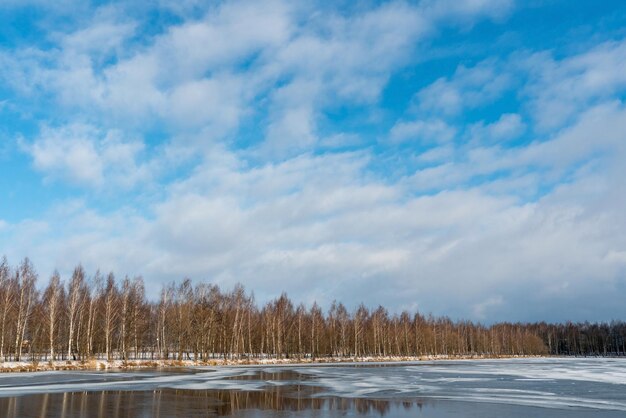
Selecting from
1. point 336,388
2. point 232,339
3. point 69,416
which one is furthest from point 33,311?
point 69,416

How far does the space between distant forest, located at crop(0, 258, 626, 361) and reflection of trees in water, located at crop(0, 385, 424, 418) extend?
3566cm

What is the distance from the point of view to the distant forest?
67.4 meters

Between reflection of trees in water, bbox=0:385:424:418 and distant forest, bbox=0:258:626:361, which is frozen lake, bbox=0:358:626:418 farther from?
distant forest, bbox=0:258:626:361

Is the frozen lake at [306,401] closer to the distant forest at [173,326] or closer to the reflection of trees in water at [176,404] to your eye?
the reflection of trees in water at [176,404]

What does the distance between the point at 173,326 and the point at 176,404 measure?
63716 millimetres

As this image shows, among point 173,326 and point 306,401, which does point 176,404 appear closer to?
point 306,401

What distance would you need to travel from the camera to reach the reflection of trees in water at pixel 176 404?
17.7 meters

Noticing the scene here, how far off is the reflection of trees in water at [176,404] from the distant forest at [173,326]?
1404 inches

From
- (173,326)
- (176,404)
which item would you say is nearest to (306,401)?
(176,404)

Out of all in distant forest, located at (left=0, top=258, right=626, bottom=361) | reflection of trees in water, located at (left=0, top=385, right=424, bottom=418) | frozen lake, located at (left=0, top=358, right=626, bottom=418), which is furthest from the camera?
distant forest, located at (left=0, top=258, right=626, bottom=361)

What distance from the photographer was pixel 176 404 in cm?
2047

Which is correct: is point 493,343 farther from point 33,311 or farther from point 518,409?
point 518,409

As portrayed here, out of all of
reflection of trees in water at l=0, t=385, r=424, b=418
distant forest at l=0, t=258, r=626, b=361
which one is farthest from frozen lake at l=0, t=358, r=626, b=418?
distant forest at l=0, t=258, r=626, b=361

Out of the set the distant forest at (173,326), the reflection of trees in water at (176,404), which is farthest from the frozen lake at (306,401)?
the distant forest at (173,326)
